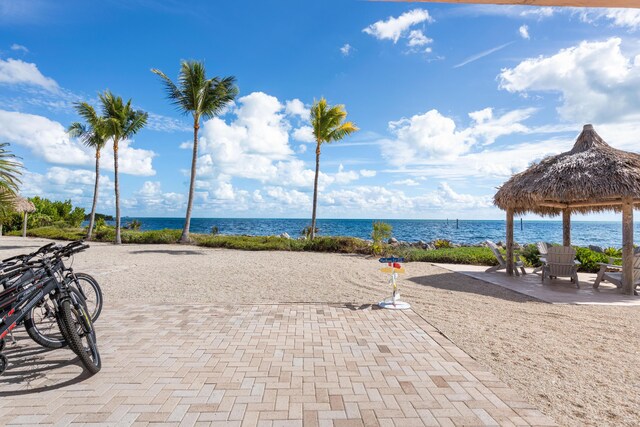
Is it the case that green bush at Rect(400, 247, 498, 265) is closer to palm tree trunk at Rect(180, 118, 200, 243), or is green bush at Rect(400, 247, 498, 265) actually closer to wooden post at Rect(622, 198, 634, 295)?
wooden post at Rect(622, 198, 634, 295)

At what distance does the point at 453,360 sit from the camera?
393cm

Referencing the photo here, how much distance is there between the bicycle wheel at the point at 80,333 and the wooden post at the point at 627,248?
33.8 ft

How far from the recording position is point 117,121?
19.2 metres

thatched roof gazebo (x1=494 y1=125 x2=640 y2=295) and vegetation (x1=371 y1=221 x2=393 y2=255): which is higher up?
thatched roof gazebo (x1=494 y1=125 x2=640 y2=295)

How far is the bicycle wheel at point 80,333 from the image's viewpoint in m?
3.35

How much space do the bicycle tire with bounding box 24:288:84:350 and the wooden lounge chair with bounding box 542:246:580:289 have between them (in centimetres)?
1008

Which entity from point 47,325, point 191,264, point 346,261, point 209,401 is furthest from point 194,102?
point 209,401

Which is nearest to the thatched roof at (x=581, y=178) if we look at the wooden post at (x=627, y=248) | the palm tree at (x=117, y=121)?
the wooden post at (x=627, y=248)

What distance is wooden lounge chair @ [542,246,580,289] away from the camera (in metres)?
8.82

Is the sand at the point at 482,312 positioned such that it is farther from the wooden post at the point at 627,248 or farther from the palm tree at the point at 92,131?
the palm tree at the point at 92,131

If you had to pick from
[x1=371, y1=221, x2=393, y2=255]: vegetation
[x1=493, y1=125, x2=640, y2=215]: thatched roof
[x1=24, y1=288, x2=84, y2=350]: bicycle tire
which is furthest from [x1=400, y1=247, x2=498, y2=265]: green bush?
[x1=24, y1=288, x2=84, y2=350]: bicycle tire

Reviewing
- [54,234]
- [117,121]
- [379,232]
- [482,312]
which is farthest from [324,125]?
[54,234]

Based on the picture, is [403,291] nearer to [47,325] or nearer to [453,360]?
[453,360]

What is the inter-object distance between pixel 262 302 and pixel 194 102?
1555 cm
